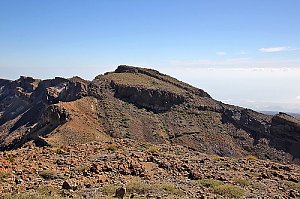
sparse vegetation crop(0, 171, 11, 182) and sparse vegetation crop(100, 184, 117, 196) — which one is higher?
sparse vegetation crop(100, 184, 117, 196)

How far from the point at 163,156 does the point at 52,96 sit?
59.4m

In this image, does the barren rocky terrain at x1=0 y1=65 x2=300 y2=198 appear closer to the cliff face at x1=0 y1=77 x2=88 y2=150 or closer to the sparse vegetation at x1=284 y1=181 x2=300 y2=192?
the sparse vegetation at x1=284 y1=181 x2=300 y2=192

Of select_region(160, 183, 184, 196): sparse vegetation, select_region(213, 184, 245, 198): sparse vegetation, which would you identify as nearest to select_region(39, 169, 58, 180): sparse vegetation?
select_region(160, 183, 184, 196): sparse vegetation

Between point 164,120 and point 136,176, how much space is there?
118 ft

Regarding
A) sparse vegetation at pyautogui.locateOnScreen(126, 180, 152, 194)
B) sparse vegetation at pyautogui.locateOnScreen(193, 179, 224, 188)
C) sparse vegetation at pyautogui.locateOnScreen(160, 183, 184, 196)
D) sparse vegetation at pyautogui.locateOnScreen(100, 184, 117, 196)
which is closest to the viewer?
sparse vegetation at pyautogui.locateOnScreen(100, 184, 117, 196)

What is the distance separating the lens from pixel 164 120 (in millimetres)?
52125

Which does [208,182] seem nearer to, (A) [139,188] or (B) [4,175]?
(A) [139,188]

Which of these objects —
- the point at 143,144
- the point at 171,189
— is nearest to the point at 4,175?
the point at 171,189

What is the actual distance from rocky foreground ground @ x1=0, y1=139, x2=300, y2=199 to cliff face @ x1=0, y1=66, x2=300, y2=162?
19.4 meters

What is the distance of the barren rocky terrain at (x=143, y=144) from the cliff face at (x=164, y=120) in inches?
5.9

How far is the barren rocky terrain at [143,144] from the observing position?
14.7 metres

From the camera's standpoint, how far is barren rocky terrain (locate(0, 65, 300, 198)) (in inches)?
577

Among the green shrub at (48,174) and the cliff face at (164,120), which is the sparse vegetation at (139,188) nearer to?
the green shrub at (48,174)

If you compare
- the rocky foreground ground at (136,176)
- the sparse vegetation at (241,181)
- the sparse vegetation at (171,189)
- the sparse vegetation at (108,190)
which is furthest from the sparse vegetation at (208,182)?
the sparse vegetation at (108,190)
